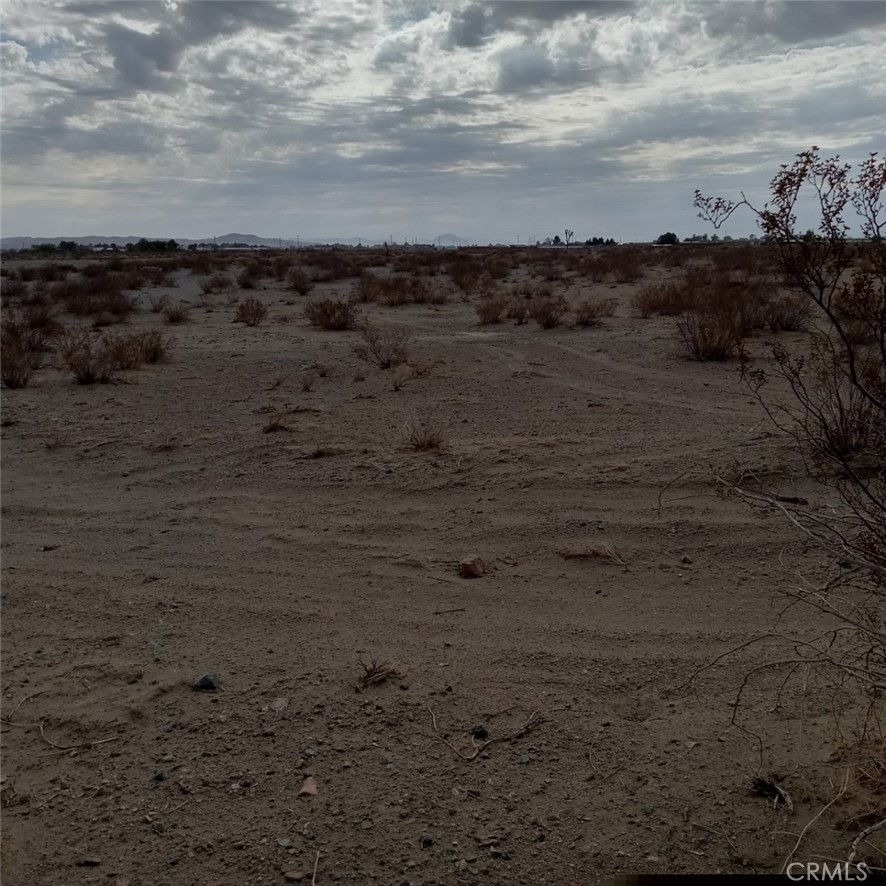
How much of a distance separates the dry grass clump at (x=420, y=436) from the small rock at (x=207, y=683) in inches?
153

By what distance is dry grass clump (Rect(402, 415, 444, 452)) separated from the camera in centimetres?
774

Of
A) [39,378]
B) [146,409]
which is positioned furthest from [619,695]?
[39,378]

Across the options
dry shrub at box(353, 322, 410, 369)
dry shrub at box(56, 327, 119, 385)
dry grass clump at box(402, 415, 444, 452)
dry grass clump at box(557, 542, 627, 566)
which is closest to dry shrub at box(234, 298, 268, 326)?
dry shrub at box(353, 322, 410, 369)

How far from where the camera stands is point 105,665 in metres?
4.36

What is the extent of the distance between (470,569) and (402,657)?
3.53 ft

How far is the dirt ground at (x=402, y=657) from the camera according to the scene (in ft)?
10.0

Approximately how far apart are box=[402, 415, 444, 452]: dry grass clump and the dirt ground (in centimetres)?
13

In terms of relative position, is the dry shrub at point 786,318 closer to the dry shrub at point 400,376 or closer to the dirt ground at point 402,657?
the dirt ground at point 402,657

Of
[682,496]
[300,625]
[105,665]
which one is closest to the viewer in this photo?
Answer: [105,665]

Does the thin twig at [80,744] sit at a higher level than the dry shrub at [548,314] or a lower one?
lower

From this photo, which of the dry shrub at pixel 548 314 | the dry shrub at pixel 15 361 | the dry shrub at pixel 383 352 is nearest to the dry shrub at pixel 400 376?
the dry shrub at pixel 383 352

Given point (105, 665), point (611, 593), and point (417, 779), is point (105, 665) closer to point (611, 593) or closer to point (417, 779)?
point (417, 779)

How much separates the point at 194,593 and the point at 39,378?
A: 8750mm

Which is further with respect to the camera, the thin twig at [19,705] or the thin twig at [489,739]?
the thin twig at [19,705]
